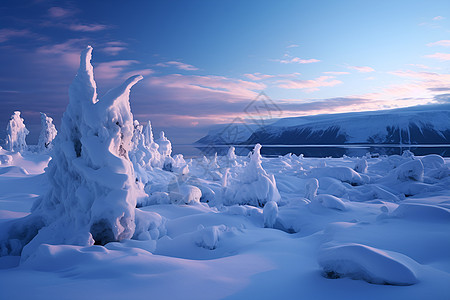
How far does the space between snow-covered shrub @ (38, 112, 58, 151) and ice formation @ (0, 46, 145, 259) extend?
46.9 m

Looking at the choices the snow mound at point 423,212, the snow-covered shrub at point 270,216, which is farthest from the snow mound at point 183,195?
the snow mound at point 423,212

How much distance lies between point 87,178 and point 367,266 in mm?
6049

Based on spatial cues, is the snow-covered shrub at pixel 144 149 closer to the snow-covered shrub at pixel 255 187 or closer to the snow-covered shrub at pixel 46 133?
the snow-covered shrub at pixel 255 187

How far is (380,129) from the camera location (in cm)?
13775

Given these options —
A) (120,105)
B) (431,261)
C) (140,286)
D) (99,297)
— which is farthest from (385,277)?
(120,105)

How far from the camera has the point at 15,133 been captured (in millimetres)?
45219

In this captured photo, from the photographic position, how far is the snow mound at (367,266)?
3.09 m

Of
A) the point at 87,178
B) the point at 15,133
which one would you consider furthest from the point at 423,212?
the point at 15,133

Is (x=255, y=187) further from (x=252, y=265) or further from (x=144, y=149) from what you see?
(x=144, y=149)

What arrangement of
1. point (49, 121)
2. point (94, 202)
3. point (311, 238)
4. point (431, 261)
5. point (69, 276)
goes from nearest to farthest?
point (69, 276)
point (431, 261)
point (94, 202)
point (311, 238)
point (49, 121)

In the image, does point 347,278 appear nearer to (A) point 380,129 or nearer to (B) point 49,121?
(B) point 49,121

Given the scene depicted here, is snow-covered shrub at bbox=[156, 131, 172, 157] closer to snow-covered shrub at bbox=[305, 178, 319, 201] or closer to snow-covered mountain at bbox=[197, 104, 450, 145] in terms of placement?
snow-covered shrub at bbox=[305, 178, 319, 201]

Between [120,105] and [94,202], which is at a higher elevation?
[120,105]

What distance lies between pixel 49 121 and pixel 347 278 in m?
54.2
